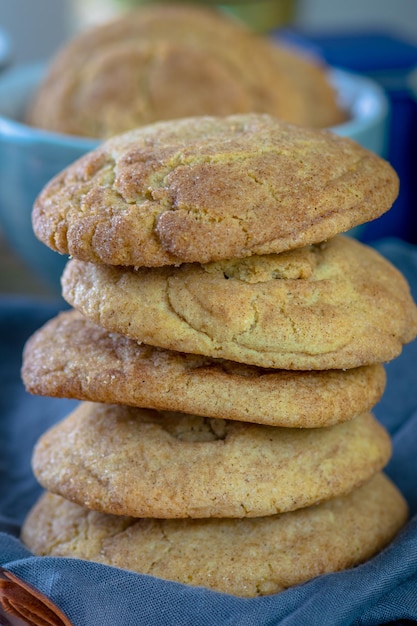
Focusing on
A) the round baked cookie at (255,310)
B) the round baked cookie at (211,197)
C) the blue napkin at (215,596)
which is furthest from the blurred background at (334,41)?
the blue napkin at (215,596)

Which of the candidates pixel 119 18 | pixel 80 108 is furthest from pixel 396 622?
pixel 119 18

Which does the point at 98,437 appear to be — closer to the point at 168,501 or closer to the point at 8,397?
the point at 168,501

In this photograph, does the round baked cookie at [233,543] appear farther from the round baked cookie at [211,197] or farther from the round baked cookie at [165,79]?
the round baked cookie at [165,79]

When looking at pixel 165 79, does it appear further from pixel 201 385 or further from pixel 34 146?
pixel 201 385

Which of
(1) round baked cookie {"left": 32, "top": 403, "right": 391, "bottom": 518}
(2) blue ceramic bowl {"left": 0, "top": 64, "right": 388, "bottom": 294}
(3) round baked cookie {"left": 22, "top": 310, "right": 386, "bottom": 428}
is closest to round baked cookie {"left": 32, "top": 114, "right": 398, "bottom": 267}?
(3) round baked cookie {"left": 22, "top": 310, "right": 386, "bottom": 428}

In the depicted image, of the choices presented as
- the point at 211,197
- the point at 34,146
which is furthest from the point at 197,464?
the point at 34,146

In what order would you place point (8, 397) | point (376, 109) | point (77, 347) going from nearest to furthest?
point (77, 347), point (8, 397), point (376, 109)
